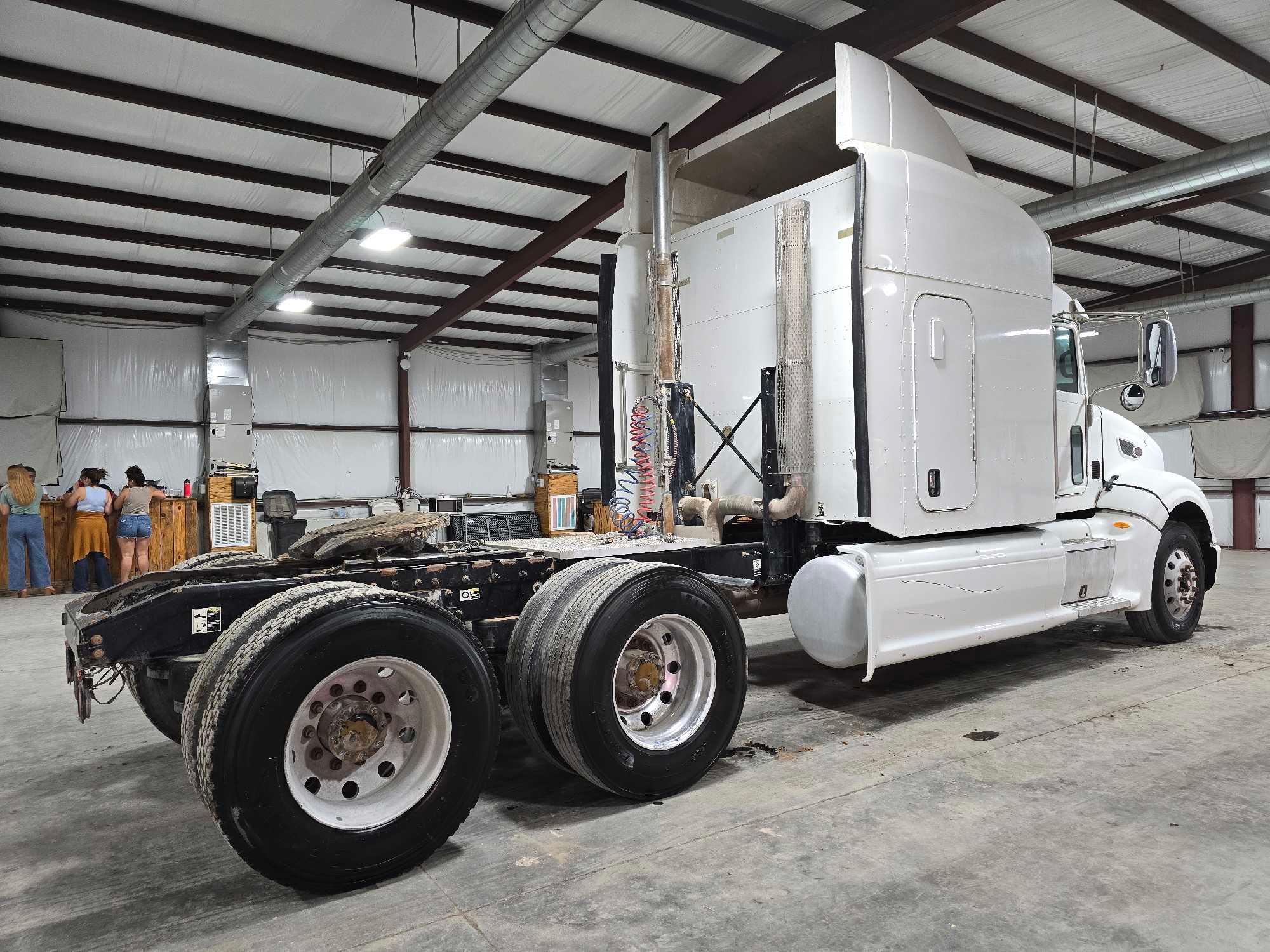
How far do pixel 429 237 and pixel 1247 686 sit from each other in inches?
447

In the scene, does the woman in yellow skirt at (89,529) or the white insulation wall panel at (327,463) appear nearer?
the woman in yellow skirt at (89,529)

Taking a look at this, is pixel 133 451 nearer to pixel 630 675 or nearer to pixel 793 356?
pixel 793 356

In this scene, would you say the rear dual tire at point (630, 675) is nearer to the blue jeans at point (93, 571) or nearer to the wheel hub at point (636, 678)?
the wheel hub at point (636, 678)

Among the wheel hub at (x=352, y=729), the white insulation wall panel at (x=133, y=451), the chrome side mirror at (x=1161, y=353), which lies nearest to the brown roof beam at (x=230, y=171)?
the white insulation wall panel at (x=133, y=451)

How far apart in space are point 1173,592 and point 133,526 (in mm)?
13314

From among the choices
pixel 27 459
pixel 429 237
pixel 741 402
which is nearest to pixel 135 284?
pixel 27 459

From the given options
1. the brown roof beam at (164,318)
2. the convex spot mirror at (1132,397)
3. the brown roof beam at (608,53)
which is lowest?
the convex spot mirror at (1132,397)

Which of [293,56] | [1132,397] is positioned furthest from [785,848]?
[293,56]

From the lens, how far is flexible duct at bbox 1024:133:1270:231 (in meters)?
9.12

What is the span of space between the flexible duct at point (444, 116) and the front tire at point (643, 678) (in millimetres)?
3958

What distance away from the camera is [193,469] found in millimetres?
15922

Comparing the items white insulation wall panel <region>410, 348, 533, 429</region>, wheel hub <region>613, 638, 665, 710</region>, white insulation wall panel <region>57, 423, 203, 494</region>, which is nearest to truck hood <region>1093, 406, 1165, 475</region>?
wheel hub <region>613, 638, 665, 710</region>

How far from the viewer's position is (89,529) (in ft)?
40.4

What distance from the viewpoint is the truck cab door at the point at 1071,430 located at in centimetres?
623
